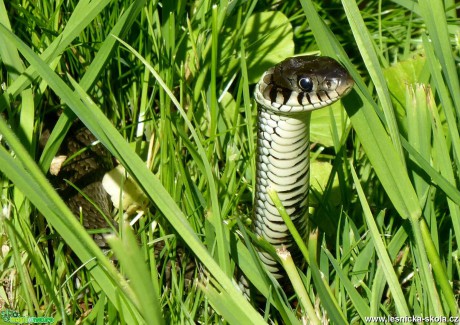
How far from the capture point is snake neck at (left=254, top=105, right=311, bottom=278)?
2.14 m

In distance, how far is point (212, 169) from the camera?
7.95ft

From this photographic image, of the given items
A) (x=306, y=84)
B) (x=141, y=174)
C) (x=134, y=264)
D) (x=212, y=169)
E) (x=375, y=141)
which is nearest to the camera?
(x=134, y=264)

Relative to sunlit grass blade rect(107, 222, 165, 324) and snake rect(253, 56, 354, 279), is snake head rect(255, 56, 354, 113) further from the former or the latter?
sunlit grass blade rect(107, 222, 165, 324)

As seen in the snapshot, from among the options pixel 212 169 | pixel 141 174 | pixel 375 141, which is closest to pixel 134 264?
pixel 141 174

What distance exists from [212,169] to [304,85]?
1.53 feet

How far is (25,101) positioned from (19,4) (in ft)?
1.74

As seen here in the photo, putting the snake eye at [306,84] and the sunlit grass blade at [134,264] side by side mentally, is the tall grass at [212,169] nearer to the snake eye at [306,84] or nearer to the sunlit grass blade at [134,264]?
the sunlit grass blade at [134,264]

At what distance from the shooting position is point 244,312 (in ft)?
5.04

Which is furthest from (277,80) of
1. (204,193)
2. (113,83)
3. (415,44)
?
(415,44)

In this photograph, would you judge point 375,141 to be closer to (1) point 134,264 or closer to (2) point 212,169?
(2) point 212,169

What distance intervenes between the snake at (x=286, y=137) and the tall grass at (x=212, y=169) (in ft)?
0.28

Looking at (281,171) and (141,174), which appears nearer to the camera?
(141,174)

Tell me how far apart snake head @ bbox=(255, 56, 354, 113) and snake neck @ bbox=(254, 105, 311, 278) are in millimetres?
48

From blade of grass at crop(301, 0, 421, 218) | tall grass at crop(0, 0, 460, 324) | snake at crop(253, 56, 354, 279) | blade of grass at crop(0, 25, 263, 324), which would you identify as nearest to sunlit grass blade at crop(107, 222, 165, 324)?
tall grass at crop(0, 0, 460, 324)
